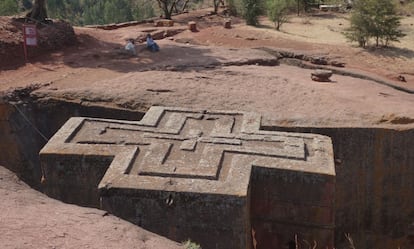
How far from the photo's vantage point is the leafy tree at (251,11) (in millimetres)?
18016

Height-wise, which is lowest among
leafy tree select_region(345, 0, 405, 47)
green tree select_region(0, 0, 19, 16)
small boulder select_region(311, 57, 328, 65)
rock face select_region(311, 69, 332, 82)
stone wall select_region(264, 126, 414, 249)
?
stone wall select_region(264, 126, 414, 249)

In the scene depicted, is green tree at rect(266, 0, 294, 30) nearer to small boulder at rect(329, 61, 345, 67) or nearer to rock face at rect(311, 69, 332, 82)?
small boulder at rect(329, 61, 345, 67)

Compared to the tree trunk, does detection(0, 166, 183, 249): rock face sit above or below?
below

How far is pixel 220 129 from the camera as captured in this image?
6562 mm

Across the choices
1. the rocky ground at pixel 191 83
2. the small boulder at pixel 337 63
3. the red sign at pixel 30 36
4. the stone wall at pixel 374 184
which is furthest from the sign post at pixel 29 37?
the small boulder at pixel 337 63

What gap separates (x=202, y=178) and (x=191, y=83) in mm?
4469

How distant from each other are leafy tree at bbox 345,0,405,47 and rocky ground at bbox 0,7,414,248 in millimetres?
395

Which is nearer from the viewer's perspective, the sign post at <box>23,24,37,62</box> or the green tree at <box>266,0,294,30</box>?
the sign post at <box>23,24,37,62</box>

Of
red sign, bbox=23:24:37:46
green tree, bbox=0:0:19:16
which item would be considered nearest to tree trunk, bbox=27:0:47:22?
red sign, bbox=23:24:37:46

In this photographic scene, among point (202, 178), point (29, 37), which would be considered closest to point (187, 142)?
point (202, 178)

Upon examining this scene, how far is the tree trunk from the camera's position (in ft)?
44.3

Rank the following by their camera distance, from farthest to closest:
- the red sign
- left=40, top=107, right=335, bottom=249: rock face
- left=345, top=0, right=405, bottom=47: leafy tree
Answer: left=345, top=0, right=405, bottom=47: leafy tree → the red sign → left=40, top=107, right=335, bottom=249: rock face

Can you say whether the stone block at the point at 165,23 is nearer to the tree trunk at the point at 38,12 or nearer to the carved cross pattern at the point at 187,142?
the tree trunk at the point at 38,12

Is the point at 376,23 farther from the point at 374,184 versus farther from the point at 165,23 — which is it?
the point at 374,184
